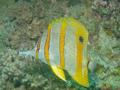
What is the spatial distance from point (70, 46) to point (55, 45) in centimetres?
13

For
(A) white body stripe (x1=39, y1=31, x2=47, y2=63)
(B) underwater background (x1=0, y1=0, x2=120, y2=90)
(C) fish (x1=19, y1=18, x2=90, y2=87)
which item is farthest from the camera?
(B) underwater background (x1=0, y1=0, x2=120, y2=90)

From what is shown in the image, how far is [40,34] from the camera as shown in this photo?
14.0 ft

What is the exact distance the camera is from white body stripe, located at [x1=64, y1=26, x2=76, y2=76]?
6.12 feet

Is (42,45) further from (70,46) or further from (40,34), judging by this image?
(40,34)

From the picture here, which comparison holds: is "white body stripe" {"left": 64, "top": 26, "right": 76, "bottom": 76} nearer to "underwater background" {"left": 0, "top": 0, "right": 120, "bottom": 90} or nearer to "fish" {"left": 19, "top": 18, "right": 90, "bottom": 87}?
"fish" {"left": 19, "top": 18, "right": 90, "bottom": 87}

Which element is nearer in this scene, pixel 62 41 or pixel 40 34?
pixel 62 41

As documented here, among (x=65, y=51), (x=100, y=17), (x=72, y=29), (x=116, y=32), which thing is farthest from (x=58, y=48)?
(x=100, y=17)

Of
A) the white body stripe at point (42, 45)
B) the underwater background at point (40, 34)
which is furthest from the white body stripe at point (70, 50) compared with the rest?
the underwater background at point (40, 34)

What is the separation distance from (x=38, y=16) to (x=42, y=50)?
271cm

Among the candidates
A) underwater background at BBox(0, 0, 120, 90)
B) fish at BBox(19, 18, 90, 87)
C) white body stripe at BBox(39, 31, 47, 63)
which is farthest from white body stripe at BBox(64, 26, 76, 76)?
underwater background at BBox(0, 0, 120, 90)

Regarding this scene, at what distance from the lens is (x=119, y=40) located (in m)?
4.08

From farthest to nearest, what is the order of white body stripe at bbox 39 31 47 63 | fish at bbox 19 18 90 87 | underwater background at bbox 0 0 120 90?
underwater background at bbox 0 0 120 90 < white body stripe at bbox 39 31 47 63 < fish at bbox 19 18 90 87

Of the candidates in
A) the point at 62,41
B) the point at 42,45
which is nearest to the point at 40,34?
the point at 42,45

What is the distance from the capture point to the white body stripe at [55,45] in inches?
74.9
